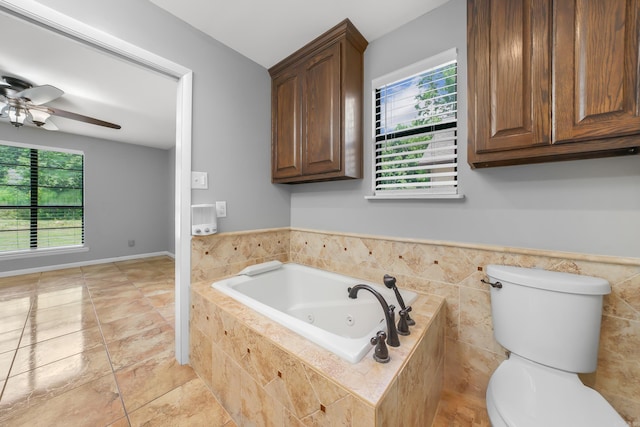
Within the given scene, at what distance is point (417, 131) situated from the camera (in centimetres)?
162

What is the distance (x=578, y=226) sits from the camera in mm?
1119

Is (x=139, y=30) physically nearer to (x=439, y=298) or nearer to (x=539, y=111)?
(x=539, y=111)

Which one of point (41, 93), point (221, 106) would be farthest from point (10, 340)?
point (221, 106)

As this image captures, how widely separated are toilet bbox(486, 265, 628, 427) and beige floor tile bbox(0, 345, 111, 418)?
2328mm

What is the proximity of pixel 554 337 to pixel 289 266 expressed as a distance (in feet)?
5.61

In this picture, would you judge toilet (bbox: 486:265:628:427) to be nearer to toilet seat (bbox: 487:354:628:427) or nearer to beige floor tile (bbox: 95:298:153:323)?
toilet seat (bbox: 487:354:628:427)

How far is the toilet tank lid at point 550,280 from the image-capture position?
98cm

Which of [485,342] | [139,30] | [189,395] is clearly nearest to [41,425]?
[189,395]

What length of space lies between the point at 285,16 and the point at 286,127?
2.48ft

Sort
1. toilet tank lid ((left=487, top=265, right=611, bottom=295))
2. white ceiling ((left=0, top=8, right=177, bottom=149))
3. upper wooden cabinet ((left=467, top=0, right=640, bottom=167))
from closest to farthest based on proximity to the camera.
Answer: upper wooden cabinet ((left=467, top=0, right=640, bottom=167)) → toilet tank lid ((left=487, top=265, right=611, bottom=295)) → white ceiling ((left=0, top=8, right=177, bottom=149))

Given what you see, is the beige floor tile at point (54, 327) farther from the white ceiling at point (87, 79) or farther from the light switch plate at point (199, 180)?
the white ceiling at point (87, 79)

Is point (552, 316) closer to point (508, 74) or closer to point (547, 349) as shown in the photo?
point (547, 349)

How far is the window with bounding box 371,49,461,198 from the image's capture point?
4.88 ft

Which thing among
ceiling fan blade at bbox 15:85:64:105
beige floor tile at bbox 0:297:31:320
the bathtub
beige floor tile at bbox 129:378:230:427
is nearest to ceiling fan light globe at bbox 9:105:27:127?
ceiling fan blade at bbox 15:85:64:105
